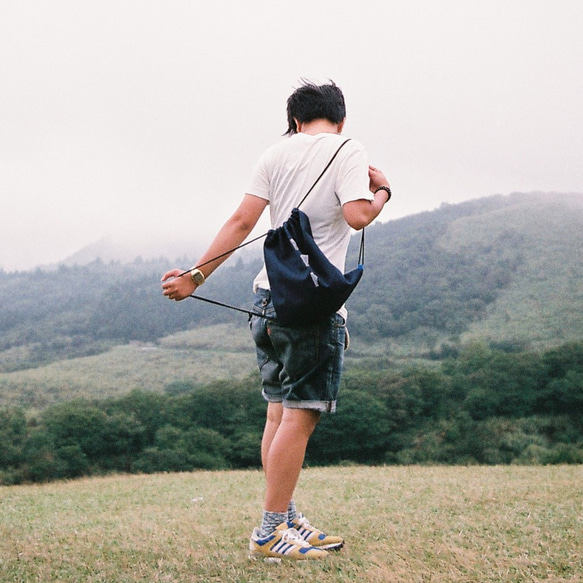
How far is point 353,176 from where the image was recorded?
2.65m

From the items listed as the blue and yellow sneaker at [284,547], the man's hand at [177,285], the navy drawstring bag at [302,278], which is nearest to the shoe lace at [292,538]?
the blue and yellow sneaker at [284,547]

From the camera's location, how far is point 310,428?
8.94ft

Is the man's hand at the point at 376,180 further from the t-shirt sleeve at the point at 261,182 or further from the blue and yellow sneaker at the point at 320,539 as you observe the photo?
the blue and yellow sneaker at the point at 320,539

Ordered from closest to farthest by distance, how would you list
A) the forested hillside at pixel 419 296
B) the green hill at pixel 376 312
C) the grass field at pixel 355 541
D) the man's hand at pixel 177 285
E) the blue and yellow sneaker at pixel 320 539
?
1. the grass field at pixel 355 541
2. the man's hand at pixel 177 285
3. the blue and yellow sneaker at pixel 320 539
4. the green hill at pixel 376 312
5. the forested hillside at pixel 419 296

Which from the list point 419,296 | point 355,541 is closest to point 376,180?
point 355,541

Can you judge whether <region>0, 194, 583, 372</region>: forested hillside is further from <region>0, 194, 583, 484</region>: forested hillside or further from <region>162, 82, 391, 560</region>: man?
<region>162, 82, 391, 560</region>: man

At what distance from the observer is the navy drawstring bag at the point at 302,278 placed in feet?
8.32

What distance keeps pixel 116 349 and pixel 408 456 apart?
7328 centimetres

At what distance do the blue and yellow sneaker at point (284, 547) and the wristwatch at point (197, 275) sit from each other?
1.20 metres

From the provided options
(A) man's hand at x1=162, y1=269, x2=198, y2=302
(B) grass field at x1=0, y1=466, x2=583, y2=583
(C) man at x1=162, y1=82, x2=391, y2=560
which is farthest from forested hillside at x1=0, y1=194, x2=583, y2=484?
(A) man's hand at x1=162, y1=269, x2=198, y2=302

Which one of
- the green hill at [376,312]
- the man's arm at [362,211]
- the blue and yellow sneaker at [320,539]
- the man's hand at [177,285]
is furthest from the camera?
the green hill at [376,312]

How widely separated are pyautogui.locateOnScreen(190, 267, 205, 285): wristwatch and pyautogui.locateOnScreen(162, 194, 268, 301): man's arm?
0.06 ft

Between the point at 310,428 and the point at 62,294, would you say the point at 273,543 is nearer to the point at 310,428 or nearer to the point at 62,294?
the point at 310,428

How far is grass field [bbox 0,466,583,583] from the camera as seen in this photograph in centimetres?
245
